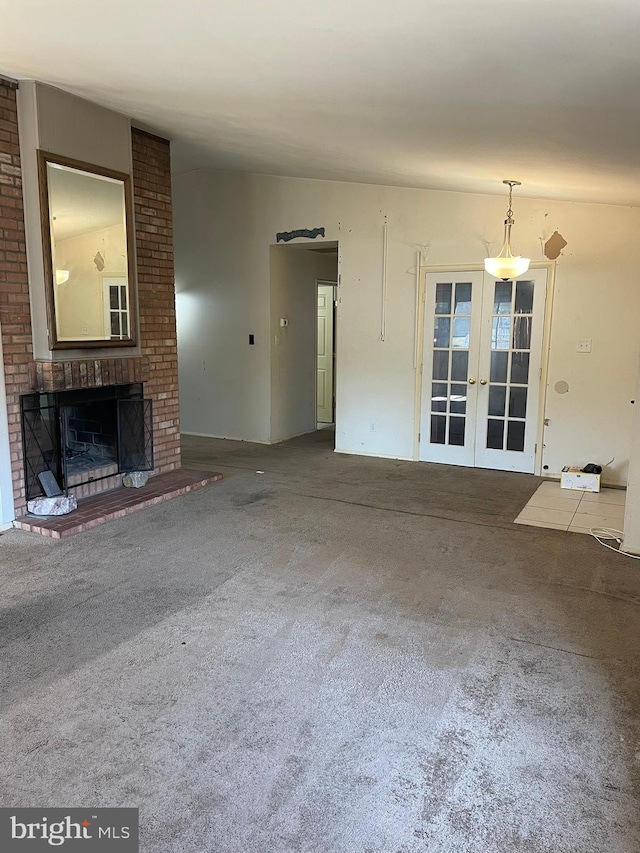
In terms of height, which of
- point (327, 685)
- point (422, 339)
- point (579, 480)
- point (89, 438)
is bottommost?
point (327, 685)

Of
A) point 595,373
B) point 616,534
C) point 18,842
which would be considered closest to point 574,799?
point 18,842

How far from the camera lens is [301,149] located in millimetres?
4855

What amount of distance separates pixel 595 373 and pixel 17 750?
17.0 ft

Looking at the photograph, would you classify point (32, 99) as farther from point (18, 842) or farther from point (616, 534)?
point (616, 534)

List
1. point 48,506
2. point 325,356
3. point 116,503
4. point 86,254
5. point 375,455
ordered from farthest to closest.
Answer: point 325,356, point 375,455, point 116,503, point 86,254, point 48,506

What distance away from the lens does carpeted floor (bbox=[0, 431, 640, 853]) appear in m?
1.79

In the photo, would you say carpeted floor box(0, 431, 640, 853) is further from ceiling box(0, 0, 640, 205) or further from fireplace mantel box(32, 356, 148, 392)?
ceiling box(0, 0, 640, 205)

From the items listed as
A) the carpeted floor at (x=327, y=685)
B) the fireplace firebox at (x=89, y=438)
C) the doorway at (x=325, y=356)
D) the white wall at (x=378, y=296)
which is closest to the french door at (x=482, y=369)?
the white wall at (x=378, y=296)

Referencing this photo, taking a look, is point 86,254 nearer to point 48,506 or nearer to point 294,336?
point 48,506

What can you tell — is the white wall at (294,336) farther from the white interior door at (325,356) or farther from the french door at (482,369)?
the french door at (482,369)

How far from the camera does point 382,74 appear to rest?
2699 mm

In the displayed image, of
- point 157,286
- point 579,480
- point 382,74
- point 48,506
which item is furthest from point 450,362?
point 48,506

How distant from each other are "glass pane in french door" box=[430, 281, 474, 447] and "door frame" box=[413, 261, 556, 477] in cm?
14

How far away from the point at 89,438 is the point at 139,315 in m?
1.13
